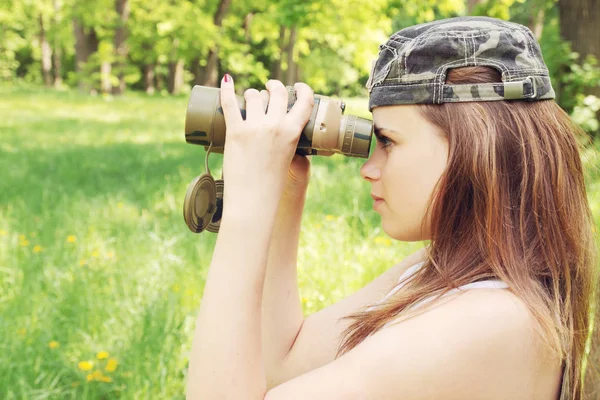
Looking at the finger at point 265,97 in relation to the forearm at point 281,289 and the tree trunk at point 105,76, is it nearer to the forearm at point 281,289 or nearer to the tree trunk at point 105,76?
the forearm at point 281,289

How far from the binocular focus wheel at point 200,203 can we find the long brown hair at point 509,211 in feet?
1.41

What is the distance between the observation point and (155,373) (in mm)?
1967

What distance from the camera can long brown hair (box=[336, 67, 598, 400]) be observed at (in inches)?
44.9

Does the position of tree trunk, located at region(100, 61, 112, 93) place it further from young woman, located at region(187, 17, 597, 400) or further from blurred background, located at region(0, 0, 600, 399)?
young woman, located at region(187, 17, 597, 400)

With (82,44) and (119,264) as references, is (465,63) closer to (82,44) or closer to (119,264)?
(119,264)

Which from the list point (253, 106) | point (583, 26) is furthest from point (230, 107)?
point (583, 26)

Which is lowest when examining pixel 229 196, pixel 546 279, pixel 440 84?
pixel 546 279

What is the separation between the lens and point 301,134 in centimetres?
131

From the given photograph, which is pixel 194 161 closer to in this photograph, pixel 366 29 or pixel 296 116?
pixel 296 116

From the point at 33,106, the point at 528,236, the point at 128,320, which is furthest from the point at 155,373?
the point at 33,106

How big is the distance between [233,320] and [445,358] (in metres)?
0.36

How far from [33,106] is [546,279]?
12.1 m

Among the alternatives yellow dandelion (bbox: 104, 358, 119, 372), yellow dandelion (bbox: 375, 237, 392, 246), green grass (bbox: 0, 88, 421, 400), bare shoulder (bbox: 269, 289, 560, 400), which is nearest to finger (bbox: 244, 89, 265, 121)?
bare shoulder (bbox: 269, 289, 560, 400)

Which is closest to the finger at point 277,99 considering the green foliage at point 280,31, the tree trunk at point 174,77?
the green foliage at point 280,31
